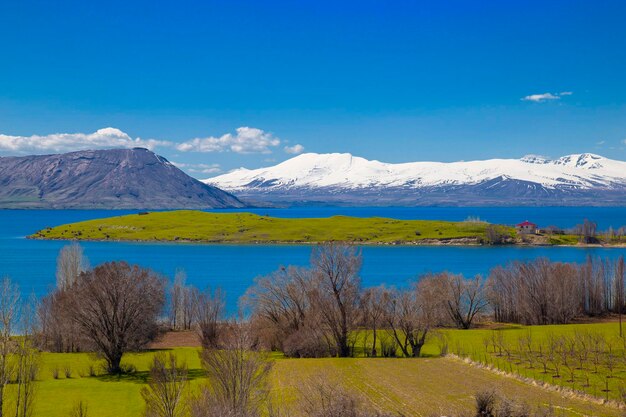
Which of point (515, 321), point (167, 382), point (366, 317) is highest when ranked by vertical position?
point (167, 382)

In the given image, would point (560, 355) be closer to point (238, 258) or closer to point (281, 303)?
point (281, 303)

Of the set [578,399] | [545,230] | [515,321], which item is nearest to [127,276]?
[578,399]

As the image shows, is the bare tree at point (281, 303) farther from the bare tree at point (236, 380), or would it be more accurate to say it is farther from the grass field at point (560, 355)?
the bare tree at point (236, 380)

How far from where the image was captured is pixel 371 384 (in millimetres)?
33156

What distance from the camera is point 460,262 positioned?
110m

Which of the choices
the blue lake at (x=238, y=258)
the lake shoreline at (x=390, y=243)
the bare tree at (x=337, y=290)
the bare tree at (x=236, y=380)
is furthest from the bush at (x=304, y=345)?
the lake shoreline at (x=390, y=243)

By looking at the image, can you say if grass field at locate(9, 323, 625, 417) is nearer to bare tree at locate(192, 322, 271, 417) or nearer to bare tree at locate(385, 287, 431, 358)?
bare tree at locate(385, 287, 431, 358)

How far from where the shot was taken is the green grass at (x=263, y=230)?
156375mm

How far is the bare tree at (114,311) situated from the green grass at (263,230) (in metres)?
113

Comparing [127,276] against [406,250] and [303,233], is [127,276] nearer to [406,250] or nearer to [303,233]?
[406,250]

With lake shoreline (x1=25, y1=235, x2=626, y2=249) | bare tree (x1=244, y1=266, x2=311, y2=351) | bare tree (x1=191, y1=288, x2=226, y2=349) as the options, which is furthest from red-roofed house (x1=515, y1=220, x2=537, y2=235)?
bare tree (x1=191, y1=288, x2=226, y2=349)

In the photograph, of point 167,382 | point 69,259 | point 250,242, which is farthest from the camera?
point 250,242

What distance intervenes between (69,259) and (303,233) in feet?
332

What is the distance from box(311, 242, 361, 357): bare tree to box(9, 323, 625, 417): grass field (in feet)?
9.82
